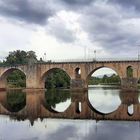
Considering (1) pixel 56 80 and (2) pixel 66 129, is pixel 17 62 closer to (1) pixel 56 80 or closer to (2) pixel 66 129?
(1) pixel 56 80

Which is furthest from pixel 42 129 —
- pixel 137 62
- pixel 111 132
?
pixel 137 62

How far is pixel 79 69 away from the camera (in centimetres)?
6775

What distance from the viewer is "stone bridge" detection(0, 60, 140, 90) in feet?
204

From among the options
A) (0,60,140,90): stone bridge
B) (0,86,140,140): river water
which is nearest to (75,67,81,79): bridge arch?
(0,60,140,90): stone bridge

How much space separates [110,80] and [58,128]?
386 feet

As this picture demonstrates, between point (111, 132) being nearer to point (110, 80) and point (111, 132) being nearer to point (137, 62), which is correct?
point (137, 62)

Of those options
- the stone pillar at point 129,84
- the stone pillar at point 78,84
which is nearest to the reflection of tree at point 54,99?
the stone pillar at point 78,84

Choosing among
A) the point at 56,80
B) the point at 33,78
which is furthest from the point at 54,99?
the point at 56,80

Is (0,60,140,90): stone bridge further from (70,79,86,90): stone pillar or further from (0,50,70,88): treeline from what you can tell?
(0,50,70,88): treeline

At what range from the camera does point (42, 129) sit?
20.1 metres

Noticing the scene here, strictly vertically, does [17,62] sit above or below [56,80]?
above

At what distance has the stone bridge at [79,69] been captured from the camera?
62156 mm

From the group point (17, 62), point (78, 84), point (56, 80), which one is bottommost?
point (78, 84)

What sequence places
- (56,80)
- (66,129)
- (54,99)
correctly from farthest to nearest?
(56,80)
(54,99)
(66,129)
